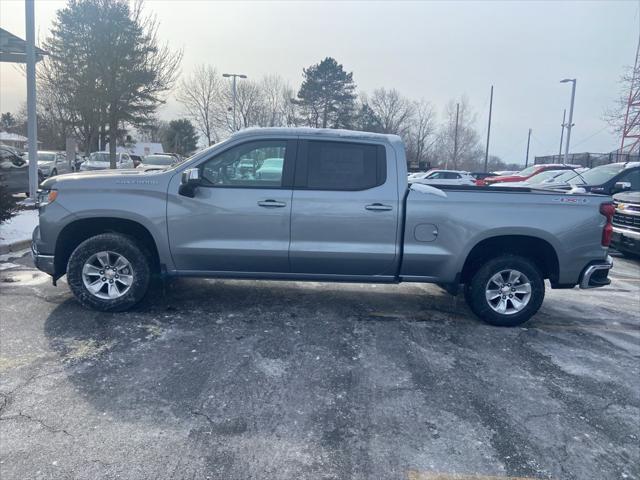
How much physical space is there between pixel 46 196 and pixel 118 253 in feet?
3.21

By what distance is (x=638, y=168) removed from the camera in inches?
477

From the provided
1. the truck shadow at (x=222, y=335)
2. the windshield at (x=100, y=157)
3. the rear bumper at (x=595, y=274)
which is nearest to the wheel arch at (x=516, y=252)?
the rear bumper at (x=595, y=274)

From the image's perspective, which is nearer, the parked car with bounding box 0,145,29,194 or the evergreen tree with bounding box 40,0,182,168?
the parked car with bounding box 0,145,29,194

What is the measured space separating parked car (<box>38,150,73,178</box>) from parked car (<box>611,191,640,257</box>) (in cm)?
2217

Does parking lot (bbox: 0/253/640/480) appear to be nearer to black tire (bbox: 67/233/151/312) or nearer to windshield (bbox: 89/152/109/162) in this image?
→ black tire (bbox: 67/233/151/312)

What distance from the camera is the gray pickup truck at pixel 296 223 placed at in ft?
17.1

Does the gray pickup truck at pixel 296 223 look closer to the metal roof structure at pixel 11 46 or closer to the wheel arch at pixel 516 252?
the wheel arch at pixel 516 252

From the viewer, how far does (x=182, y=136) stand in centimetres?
5712

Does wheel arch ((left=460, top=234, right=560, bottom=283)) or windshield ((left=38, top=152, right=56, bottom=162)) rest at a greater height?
windshield ((left=38, top=152, right=56, bottom=162))

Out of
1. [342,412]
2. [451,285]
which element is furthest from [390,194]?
[342,412]

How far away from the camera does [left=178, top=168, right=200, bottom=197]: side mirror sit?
5012mm

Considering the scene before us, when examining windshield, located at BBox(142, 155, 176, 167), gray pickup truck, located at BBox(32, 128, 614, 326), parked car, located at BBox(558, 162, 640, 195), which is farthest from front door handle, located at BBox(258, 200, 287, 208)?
windshield, located at BBox(142, 155, 176, 167)

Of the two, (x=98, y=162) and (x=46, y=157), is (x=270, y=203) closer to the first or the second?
(x=98, y=162)

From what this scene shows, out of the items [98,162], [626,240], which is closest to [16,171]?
[98,162]
